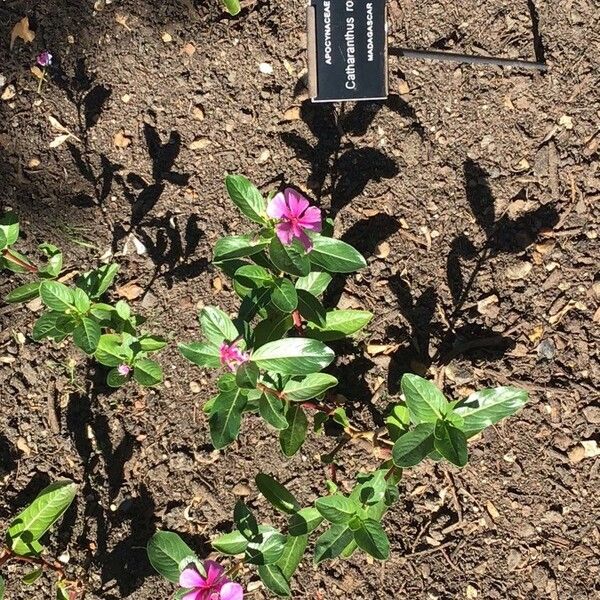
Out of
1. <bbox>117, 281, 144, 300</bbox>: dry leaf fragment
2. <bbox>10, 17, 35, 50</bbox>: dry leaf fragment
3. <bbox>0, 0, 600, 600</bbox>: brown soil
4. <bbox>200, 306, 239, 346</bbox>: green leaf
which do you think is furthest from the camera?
<bbox>10, 17, 35, 50</bbox>: dry leaf fragment

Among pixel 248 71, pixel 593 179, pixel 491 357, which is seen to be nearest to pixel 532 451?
pixel 491 357

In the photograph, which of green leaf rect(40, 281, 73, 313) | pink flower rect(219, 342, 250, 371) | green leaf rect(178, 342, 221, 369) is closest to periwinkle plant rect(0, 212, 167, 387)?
green leaf rect(40, 281, 73, 313)

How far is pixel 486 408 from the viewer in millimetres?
1765

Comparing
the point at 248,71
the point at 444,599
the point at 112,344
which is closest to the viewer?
the point at 112,344

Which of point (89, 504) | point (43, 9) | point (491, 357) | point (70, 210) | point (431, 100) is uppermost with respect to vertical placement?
point (43, 9)

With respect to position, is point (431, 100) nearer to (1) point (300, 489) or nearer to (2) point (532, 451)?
(2) point (532, 451)

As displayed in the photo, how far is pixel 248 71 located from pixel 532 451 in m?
1.53

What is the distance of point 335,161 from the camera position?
7.56 feet

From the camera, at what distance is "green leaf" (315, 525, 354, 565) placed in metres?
1.79

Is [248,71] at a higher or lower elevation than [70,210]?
higher

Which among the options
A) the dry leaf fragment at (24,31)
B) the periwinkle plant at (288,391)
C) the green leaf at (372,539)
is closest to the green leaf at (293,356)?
the periwinkle plant at (288,391)

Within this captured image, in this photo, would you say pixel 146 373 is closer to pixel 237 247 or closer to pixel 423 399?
pixel 237 247

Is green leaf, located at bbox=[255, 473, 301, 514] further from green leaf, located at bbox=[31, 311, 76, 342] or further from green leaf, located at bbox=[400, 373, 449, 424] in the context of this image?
green leaf, located at bbox=[31, 311, 76, 342]

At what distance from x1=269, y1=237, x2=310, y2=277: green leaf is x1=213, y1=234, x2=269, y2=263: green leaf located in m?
0.04
